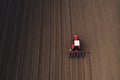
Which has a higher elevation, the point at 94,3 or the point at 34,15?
the point at 94,3

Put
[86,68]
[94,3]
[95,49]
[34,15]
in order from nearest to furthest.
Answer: [86,68] → [95,49] → [34,15] → [94,3]

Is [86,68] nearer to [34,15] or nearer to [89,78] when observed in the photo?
[89,78]

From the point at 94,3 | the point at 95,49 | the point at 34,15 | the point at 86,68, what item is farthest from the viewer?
the point at 94,3

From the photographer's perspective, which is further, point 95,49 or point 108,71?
point 95,49

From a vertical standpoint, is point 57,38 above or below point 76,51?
above

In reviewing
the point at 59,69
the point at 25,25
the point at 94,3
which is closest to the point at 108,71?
the point at 59,69

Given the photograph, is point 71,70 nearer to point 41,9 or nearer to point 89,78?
point 89,78

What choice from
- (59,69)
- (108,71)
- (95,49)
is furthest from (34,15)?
(108,71)

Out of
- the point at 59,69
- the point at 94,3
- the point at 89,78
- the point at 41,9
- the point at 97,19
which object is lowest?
the point at 89,78

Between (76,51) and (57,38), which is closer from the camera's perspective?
(76,51)
